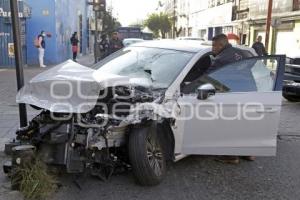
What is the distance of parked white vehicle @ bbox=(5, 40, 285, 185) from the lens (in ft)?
14.5

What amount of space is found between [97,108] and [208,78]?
1459mm

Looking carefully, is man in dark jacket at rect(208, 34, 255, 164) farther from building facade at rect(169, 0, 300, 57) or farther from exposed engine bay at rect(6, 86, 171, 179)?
building facade at rect(169, 0, 300, 57)

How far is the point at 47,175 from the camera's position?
14.6ft

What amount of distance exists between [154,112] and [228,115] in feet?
3.15

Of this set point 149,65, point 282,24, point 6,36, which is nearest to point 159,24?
point 282,24

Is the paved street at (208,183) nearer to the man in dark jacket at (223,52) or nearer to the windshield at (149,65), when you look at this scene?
the windshield at (149,65)

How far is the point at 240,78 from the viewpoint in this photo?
5320 millimetres

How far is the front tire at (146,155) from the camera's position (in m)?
4.50

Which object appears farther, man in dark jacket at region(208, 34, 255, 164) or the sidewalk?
the sidewalk

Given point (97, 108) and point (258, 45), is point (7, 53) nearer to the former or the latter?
point (258, 45)

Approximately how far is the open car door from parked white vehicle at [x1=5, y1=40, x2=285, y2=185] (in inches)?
0.5

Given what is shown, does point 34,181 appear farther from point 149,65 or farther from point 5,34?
point 5,34

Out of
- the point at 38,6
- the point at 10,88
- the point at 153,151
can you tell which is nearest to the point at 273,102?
the point at 153,151

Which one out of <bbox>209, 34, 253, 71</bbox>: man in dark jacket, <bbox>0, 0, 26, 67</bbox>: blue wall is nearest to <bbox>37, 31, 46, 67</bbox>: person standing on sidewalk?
<bbox>0, 0, 26, 67</bbox>: blue wall
